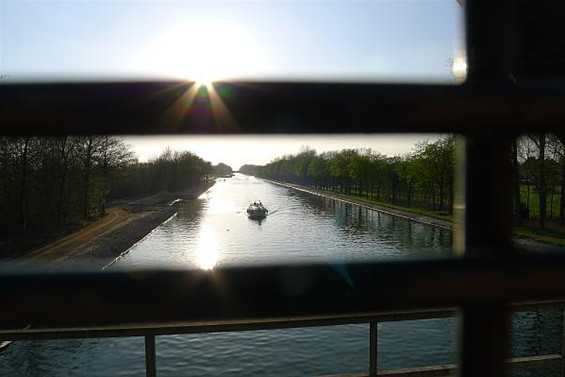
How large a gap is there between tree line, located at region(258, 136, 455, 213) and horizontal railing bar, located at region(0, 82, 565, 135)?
10.6 m

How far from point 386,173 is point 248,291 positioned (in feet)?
151

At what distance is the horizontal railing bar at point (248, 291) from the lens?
0.50 m

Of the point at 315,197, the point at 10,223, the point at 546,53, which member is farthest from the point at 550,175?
the point at 315,197

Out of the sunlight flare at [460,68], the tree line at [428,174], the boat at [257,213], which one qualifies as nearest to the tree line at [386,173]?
the tree line at [428,174]

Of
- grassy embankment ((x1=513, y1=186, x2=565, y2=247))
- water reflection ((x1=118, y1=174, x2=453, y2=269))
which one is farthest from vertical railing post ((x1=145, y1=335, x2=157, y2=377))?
grassy embankment ((x1=513, y1=186, x2=565, y2=247))

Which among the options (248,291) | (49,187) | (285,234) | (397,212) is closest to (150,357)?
(248,291)

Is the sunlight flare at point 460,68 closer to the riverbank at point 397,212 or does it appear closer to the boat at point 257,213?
the riverbank at point 397,212

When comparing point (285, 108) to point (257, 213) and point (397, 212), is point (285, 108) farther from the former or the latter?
point (257, 213)

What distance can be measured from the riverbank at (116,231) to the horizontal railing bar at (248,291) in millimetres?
11416

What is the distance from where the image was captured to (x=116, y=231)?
29.5 metres

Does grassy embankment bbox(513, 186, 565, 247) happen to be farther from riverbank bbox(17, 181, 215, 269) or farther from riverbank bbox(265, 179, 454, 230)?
riverbank bbox(17, 181, 215, 269)

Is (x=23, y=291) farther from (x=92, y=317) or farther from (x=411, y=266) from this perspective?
(x=411, y=266)

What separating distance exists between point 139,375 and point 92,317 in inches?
379

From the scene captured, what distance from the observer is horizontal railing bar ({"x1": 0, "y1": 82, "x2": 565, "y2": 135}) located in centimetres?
51
